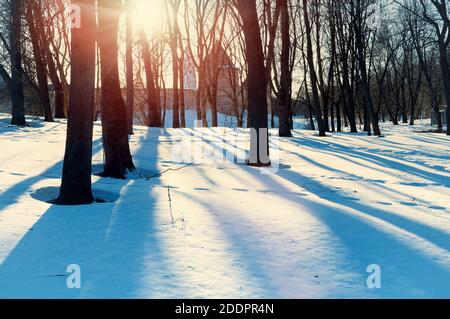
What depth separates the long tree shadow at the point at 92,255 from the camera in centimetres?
245

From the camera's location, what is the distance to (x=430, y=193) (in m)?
5.95

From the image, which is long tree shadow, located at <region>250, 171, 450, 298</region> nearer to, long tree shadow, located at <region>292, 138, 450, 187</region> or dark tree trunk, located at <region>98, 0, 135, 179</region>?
dark tree trunk, located at <region>98, 0, 135, 179</region>

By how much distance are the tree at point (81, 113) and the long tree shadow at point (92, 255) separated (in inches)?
13.4

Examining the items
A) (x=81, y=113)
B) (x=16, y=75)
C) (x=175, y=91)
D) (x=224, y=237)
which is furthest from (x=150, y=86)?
(x=224, y=237)

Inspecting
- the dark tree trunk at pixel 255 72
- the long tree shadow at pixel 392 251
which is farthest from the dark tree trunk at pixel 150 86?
the long tree shadow at pixel 392 251

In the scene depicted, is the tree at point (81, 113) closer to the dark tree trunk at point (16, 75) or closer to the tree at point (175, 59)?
the dark tree trunk at point (16, 75)

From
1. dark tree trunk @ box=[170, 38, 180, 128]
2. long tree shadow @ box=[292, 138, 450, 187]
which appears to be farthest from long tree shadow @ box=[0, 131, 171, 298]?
dark tree trunk @ box=[170, 38, 180, 128]

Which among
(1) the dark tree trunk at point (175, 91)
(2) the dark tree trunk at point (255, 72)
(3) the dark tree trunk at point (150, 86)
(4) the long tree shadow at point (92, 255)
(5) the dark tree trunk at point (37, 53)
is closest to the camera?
(4) the long tree shadow at point (92, 255)

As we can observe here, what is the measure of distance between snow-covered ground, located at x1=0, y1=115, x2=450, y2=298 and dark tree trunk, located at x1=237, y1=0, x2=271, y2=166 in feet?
5.77

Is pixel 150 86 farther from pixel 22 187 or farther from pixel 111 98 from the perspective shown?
pixel 22 187

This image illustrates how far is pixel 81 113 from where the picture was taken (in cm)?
466

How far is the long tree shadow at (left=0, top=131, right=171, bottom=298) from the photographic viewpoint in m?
2.45
